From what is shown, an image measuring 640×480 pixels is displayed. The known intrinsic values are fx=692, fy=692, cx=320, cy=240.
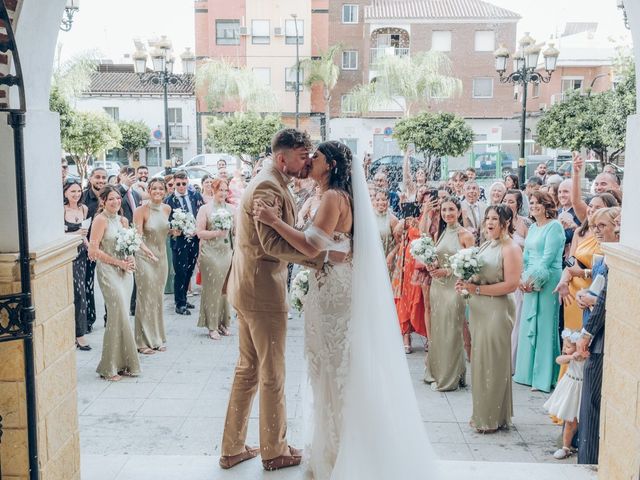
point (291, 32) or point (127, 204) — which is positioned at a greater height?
point (291, 32)

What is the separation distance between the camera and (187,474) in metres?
4.17

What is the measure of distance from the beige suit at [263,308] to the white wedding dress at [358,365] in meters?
0.19

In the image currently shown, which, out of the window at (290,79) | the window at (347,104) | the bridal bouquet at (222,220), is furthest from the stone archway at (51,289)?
the window at (347,104)

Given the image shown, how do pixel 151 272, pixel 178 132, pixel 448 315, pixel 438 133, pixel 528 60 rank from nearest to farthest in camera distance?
1. pixel 448 315
2. pixel 151 272
3. pixel 528 60
4. pixel 438 133
5. pixel 178 132

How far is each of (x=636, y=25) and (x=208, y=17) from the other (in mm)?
41714

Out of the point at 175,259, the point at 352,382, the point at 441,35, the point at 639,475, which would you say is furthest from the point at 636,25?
the point at 441,35

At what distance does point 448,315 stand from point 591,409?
2.20 metres

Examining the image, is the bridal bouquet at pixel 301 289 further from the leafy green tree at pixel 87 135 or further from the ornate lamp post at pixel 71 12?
the leafy green tree at pixel 87 135

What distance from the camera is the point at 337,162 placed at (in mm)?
4188

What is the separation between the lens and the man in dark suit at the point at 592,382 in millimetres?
4254

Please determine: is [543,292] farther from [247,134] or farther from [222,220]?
[247,134]

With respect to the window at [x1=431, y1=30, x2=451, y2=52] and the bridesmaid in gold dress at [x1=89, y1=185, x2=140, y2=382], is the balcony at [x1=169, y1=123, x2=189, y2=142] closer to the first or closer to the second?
the window at [x1=431, y1=30, x2=451, y2=52]

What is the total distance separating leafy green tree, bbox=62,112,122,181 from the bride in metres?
18.2

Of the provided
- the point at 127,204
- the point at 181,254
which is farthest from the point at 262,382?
the point at 127,204
